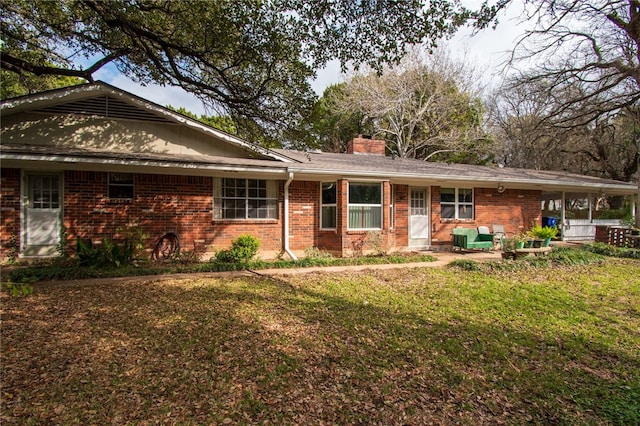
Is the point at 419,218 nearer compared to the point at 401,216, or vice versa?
the point at 401,216

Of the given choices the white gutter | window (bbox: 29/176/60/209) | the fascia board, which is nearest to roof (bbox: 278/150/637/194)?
the fascia board

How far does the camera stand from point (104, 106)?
9.59m

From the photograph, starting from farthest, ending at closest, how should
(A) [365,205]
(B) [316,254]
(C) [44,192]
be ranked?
(A) [365,205]
(B) [316,254]
(C) [44,192]

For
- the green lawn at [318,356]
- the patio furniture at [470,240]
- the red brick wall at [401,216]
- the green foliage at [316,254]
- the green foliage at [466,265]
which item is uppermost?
the red brick wall at [401,216]

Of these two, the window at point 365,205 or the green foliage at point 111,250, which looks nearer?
the green foliage at point 111,250

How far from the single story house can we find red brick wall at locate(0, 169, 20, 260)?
0.8 inches

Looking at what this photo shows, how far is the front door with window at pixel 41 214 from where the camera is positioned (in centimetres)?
908

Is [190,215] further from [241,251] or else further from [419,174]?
[419,174]

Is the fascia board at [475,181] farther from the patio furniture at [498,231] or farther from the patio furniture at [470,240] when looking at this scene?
the patio furniture at [470,240]

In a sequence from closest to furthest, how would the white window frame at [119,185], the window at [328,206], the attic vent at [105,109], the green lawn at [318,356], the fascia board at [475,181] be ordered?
the green lawn at [318,356]
the attic vent at [105,109]
the white window frame at [119,185]
the fascia board at [475,181]
the window at [328,206]

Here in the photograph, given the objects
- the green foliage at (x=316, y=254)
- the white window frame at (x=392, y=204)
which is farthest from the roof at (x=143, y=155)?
the green foliage at (x=316, y=254)

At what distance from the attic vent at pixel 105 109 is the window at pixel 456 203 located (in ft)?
34.0

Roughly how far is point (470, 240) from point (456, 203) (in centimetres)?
177

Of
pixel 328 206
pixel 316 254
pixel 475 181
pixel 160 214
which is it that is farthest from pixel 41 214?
pixel 475 181
